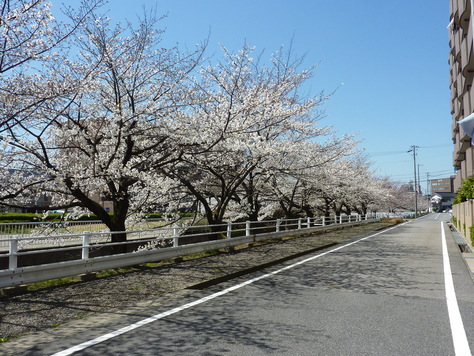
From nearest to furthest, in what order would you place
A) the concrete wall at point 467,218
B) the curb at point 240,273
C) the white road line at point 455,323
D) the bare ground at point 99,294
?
1. the white road line at point 455,323
2. the bare ground at point 99,294
3. the curb at point 240,273
4. the concrete wall at point 467,218

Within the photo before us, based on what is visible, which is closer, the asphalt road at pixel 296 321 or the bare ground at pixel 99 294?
the asphalt road at pixel 296 321

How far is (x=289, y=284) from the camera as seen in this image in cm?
833

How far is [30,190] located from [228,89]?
804cm

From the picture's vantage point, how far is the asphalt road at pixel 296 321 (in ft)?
14.3

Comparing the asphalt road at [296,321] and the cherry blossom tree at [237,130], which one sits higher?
the cherry blossom tree at [237,130]

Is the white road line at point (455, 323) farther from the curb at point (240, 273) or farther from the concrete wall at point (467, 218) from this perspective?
the concrete wall at point (467, 218)

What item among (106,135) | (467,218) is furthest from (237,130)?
(467,218)

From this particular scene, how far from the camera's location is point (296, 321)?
5426 millimetres

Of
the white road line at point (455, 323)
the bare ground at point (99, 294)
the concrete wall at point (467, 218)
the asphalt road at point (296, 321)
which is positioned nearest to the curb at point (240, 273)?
the bare ground at point (99, 294)

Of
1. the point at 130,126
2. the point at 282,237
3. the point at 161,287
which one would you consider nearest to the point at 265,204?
the point at 282,237

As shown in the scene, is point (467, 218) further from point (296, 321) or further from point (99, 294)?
point (99, 294)

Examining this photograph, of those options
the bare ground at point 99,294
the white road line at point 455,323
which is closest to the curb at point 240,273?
the bare ground at point 99,294

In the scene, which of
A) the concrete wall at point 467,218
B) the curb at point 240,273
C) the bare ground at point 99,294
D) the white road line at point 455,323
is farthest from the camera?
the concrete wall at point 467,218

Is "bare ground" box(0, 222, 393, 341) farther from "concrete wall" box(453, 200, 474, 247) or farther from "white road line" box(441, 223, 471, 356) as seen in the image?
"concrete wall" box(453, 200, 474, 247)
